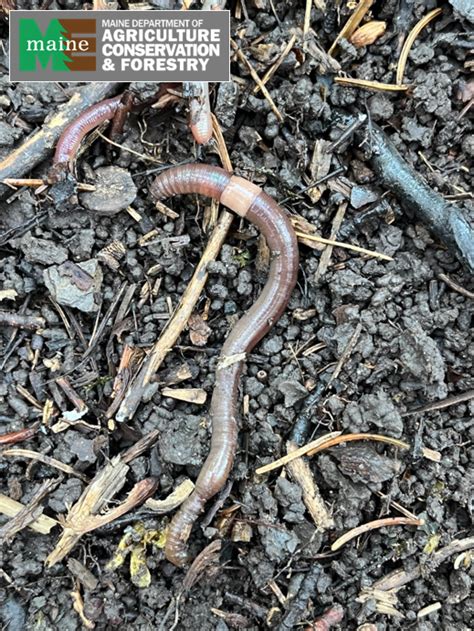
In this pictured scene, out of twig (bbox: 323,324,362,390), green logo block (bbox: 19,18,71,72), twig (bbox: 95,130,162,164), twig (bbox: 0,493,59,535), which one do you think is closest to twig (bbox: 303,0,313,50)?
twig (bbox: 95,130,162,164)

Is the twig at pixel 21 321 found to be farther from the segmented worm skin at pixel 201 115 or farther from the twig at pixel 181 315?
the segmented worm skin at pixel 201 115

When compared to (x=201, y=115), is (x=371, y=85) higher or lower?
higher

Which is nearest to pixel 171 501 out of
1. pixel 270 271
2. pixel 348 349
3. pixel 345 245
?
pixel 348 349

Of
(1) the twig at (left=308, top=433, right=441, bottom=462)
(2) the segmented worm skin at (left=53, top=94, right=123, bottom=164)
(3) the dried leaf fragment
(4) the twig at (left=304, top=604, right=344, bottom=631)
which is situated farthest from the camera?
(3) the dried leaf fragment

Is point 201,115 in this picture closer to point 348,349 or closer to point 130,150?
point 130,150

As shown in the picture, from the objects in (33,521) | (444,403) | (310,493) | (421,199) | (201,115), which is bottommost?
(33,521)

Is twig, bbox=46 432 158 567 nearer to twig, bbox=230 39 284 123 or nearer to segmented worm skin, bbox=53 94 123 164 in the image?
segmented worm skin, bbox=53 94 123 164
